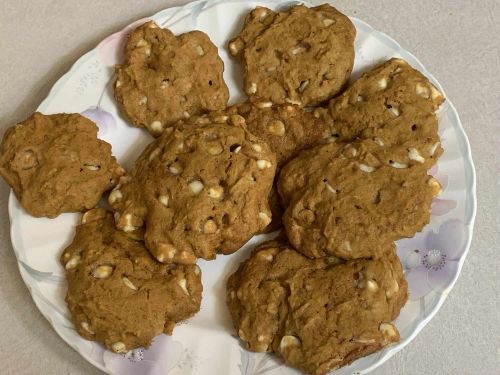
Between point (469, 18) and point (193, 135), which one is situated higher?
point (193, 135)

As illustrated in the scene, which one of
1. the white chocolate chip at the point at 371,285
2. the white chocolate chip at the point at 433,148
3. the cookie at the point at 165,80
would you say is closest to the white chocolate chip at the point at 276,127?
the cookie at the point at 165,80

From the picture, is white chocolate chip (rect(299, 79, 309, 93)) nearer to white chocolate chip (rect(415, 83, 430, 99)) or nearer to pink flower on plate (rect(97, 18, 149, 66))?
white chocolate chip (rect(415, 83, 430, 99))

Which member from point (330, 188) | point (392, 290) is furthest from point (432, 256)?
point (330, 188)

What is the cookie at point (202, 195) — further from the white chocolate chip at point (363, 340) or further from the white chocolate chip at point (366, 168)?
the white chocolate chip at point (363, 340)

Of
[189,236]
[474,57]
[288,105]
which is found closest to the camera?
[189,236]

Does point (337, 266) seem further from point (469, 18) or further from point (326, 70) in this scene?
point (469, 18)

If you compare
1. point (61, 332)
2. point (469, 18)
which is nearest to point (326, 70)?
point (469, 18)
